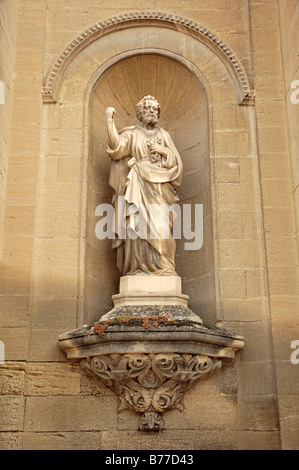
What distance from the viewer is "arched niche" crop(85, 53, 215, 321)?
725 centimetres

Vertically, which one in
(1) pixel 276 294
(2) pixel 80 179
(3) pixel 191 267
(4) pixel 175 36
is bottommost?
(1) pixel 276 294

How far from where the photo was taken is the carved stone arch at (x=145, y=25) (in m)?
7.65

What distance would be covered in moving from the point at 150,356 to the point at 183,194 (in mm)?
2460

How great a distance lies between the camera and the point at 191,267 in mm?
7461

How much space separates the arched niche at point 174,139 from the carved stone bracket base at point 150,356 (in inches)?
28.7

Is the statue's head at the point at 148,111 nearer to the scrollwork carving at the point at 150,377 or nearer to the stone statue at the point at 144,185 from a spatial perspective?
the stone statue at the point at 144,185

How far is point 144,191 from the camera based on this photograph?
702cm

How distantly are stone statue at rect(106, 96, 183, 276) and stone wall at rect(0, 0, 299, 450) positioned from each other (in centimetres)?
45

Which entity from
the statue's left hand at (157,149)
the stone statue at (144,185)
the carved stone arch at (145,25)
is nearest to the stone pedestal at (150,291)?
the stone statue at (144,185)

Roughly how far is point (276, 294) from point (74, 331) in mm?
2277

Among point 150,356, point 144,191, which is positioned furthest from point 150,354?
point 144,191

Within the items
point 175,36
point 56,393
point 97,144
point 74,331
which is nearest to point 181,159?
point 97,144

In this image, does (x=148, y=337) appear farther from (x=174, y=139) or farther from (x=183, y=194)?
(x=174, y=139)
